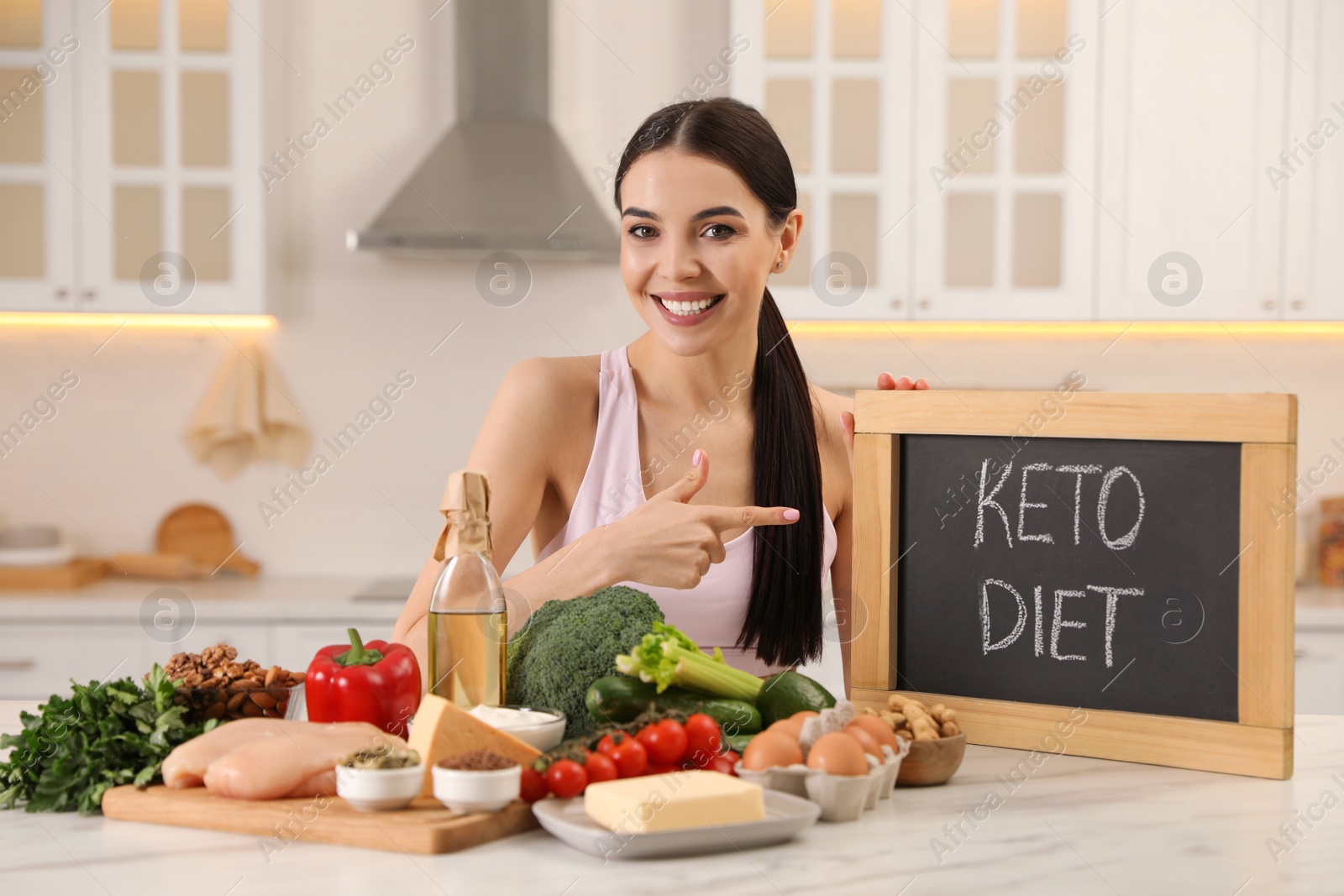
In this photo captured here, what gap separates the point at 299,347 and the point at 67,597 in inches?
40.5

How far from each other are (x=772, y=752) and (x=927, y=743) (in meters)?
0.17

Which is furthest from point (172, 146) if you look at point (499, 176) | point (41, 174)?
point (499, 176)

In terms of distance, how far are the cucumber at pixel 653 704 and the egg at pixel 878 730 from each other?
0.44ft

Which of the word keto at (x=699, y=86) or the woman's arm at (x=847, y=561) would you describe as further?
the word keto at (x=699, y=86)

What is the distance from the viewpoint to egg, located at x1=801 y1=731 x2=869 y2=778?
3.10 ft

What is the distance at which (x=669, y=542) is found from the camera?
1396 mm

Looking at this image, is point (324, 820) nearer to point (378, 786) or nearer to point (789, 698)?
point (378, 786)

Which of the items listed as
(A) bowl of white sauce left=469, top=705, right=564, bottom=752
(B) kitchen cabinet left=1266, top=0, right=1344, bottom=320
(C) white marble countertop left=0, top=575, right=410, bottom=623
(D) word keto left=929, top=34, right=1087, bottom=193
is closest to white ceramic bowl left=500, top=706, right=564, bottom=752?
(A) bowl of white sauce left=469, top=705, right=564, bottom=752

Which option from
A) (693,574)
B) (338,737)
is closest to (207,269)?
(693,574)

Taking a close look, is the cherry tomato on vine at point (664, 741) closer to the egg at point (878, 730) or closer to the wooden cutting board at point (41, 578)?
the egg at point (878, 730)

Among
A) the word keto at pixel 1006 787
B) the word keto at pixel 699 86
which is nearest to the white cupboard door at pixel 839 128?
the word keto at pixel 699 86

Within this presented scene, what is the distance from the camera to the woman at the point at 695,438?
4.73 ft

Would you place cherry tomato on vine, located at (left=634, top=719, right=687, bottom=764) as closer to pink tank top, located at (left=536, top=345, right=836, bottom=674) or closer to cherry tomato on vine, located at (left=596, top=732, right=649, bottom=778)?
cherry tomato on vine, located at (left=596, top=732, right=649, bottom=778)

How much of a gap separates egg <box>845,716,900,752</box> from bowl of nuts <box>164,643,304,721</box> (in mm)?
562
